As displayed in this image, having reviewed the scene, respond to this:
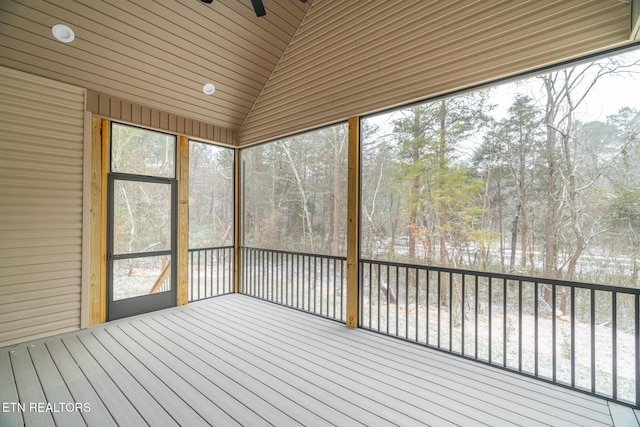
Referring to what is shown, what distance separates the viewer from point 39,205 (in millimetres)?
3197

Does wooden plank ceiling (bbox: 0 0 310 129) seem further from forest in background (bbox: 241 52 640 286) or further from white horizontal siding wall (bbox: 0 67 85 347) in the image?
forest in background (bbox: 241 52 640 286)

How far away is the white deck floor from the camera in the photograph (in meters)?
1.91

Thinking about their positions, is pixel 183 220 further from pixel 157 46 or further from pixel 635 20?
pixel 635 20

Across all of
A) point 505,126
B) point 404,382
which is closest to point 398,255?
point 505,126

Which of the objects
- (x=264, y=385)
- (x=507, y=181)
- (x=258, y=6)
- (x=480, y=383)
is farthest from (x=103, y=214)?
(x=507, y=181)

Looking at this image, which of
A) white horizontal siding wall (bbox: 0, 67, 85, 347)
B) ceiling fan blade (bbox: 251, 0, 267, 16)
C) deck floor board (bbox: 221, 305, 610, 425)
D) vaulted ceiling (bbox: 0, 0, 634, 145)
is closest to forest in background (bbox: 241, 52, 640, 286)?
vaulted ceiling (bbox: 0, 0, 634, 145)

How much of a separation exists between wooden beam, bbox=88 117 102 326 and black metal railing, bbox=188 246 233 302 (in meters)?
1.29

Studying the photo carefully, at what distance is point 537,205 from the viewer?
15.5 feet

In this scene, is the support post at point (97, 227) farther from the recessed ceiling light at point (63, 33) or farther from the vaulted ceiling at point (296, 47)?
the recessed ceiling light at point (63, 33)

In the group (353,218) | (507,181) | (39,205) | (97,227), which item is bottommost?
(97,227)

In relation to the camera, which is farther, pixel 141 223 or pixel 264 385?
pixel 141 223

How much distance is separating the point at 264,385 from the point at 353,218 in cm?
215

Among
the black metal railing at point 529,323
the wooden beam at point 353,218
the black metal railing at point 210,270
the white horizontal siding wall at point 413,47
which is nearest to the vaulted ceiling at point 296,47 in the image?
the white horizontal siding wall at point 413,47

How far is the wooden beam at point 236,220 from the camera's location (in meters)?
5.29
